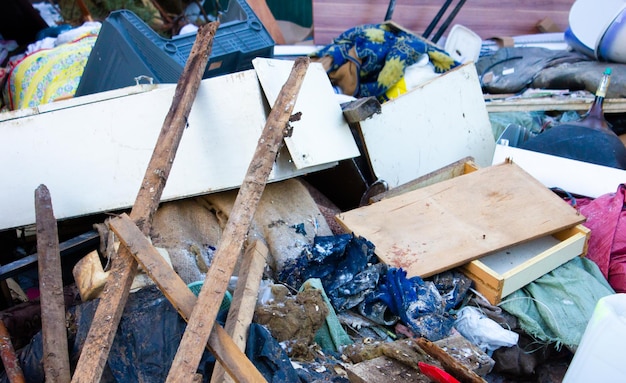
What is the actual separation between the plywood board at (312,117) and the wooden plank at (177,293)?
2.81ft

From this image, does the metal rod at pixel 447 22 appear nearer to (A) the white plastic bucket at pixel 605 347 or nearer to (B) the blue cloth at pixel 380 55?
(B) the blue cloth at pixel 380 55

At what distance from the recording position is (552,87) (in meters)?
4.30

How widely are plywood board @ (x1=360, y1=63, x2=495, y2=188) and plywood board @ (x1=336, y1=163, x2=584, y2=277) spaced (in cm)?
34

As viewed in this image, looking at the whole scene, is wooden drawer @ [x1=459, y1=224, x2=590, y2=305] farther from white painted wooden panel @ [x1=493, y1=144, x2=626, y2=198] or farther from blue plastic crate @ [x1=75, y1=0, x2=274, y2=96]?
blue plastic crate @ [x1=75, y1=0, x2=274, y2=96]

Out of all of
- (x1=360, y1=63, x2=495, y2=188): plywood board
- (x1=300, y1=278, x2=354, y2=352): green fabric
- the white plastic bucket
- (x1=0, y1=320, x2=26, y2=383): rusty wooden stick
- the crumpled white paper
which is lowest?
the crumpled white paper

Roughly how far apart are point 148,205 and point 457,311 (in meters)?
1.32

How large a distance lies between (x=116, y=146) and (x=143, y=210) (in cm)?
62

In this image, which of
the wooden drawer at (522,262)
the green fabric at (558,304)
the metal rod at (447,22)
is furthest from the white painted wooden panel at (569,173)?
the metal rod at (447,22)

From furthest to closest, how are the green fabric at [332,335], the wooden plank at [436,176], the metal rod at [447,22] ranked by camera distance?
the metal rod at [447,22]
the wooden plank at [436,176]
the green fabric at [332,335]

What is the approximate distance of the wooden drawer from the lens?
2.45 meters

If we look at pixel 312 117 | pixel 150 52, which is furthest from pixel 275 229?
pixel 150 52

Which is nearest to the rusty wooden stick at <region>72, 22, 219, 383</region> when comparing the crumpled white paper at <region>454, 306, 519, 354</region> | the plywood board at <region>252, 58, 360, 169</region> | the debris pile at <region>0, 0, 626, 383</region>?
the debris pile at <region>0, 0, 626, 383</region>

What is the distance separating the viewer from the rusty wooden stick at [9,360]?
1.79 metres

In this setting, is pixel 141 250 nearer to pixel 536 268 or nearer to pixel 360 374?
pixel 360 374
